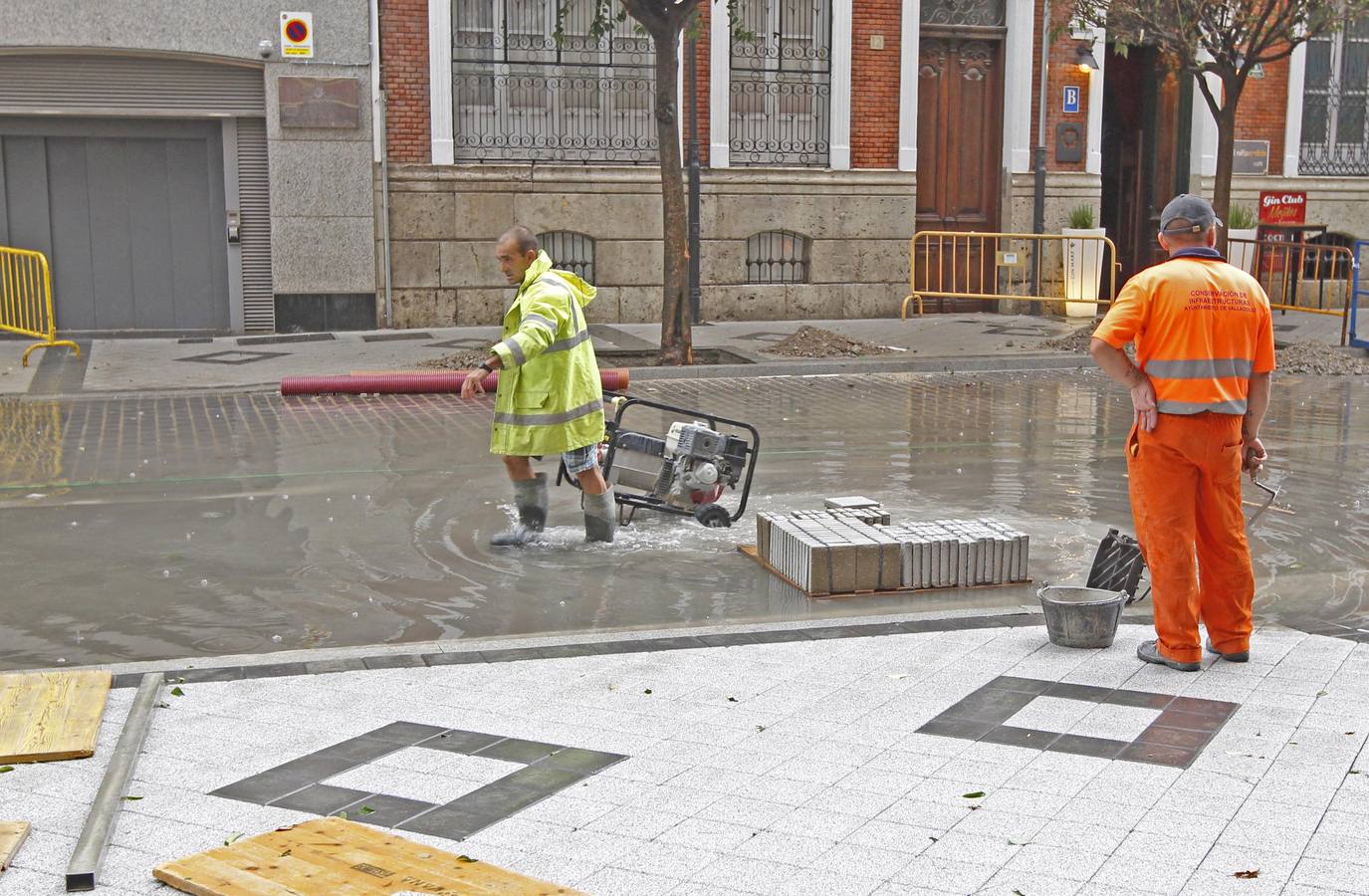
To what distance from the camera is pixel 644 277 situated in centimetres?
2061

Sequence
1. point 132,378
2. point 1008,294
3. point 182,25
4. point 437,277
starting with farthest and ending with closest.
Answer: point 1008,294 → point 437,277 → point 182,25 → point 132,378

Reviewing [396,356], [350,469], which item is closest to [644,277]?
[396,356]

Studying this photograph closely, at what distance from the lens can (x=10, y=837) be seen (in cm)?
451

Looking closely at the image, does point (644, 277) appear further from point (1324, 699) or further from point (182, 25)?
point (1324, 699)

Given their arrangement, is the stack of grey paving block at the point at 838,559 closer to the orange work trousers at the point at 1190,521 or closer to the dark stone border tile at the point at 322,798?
the orange work trousers at the point at 1190,521

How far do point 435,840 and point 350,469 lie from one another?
→ 22.3 feet

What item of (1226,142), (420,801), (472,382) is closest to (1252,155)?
(1226,142)

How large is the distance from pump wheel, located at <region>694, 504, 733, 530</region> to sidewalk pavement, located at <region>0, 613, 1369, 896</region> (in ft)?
8.00

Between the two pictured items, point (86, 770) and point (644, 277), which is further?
point (644, 277)

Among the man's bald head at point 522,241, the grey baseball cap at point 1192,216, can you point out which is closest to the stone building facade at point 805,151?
the man's bald head at point 522,241

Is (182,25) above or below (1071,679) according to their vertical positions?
above

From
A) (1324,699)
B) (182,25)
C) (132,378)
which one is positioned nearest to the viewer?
(1324,699)

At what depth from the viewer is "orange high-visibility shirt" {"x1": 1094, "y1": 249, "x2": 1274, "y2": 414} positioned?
600cm

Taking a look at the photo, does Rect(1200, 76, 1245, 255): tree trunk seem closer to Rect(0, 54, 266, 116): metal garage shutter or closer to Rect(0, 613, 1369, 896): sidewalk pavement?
Rect(0, 54, 266, 116): metal garage shutter
